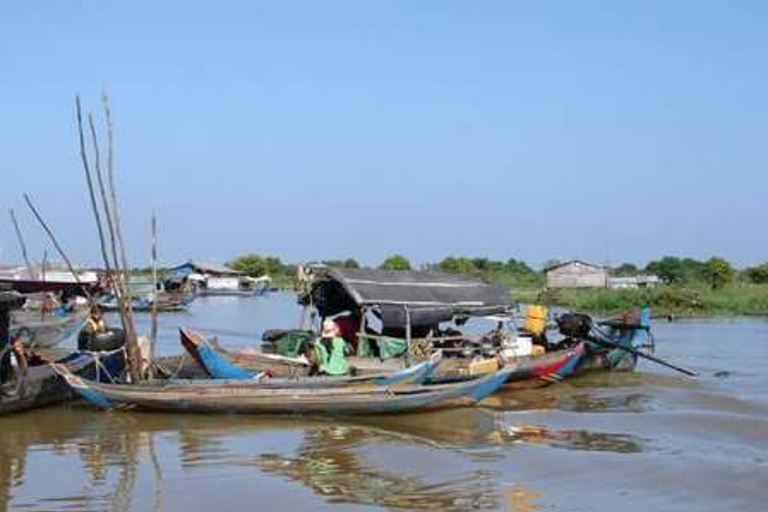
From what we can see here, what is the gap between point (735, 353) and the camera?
935 inches

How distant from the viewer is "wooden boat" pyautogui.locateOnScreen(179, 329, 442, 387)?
12.3 m

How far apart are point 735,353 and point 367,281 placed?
12.6 meters

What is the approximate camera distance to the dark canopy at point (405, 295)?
14.8 meters

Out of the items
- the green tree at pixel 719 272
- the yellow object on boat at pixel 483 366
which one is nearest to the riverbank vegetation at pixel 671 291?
the green tree at pixel 719 272

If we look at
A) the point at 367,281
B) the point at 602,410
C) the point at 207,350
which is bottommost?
the point at 602,410

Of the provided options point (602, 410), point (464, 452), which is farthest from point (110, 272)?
point (602, 410)

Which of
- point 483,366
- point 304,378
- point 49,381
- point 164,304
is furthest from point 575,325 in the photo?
point 164,304

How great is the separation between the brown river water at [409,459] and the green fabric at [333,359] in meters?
1.11

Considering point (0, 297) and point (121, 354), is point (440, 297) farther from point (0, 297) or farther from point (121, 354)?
point (0, 297)

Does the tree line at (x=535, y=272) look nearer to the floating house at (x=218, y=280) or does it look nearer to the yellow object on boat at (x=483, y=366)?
the floating house at (x=218, y=280)

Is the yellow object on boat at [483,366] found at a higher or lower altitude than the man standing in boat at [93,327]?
lower

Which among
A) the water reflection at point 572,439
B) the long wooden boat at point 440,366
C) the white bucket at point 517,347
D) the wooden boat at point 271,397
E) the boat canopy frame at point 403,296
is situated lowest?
the water reflection at point 572,439

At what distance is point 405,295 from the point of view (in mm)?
15195

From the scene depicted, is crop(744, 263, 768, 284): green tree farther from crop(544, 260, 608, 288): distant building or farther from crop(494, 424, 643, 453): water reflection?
crop(494, 424, 643, 453): water reflection
